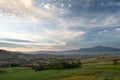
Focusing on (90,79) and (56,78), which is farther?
(56,78)

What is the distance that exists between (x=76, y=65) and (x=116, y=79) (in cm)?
3887

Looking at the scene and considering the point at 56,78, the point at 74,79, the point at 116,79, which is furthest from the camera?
the point at 56,78

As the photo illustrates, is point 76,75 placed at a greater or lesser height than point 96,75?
greater

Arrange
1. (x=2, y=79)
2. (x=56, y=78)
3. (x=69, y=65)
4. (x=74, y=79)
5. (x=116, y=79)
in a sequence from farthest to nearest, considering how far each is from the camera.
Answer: (x=69, y=65) → (x=2, y=79) → (x=56, y=78) → (x=74, y=79) → (x=116, y=79)

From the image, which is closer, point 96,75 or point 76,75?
point 96,75

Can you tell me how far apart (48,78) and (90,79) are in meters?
11.7

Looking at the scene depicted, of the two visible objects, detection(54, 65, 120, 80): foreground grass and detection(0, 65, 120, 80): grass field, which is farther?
detection(0, 65, 120, 80): grass field

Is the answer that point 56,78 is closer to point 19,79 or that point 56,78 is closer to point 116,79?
point 19,79

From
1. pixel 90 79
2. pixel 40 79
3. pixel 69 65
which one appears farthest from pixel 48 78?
pixel 69 65

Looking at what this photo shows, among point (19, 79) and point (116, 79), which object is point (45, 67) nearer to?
point (19, 79)

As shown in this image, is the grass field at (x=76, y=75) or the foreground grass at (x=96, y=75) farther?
the grass field at (x=76, y=75)

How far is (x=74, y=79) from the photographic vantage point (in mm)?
56031

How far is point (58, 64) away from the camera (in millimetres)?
91250

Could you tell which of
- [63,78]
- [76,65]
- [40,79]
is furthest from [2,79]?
[76,65]
